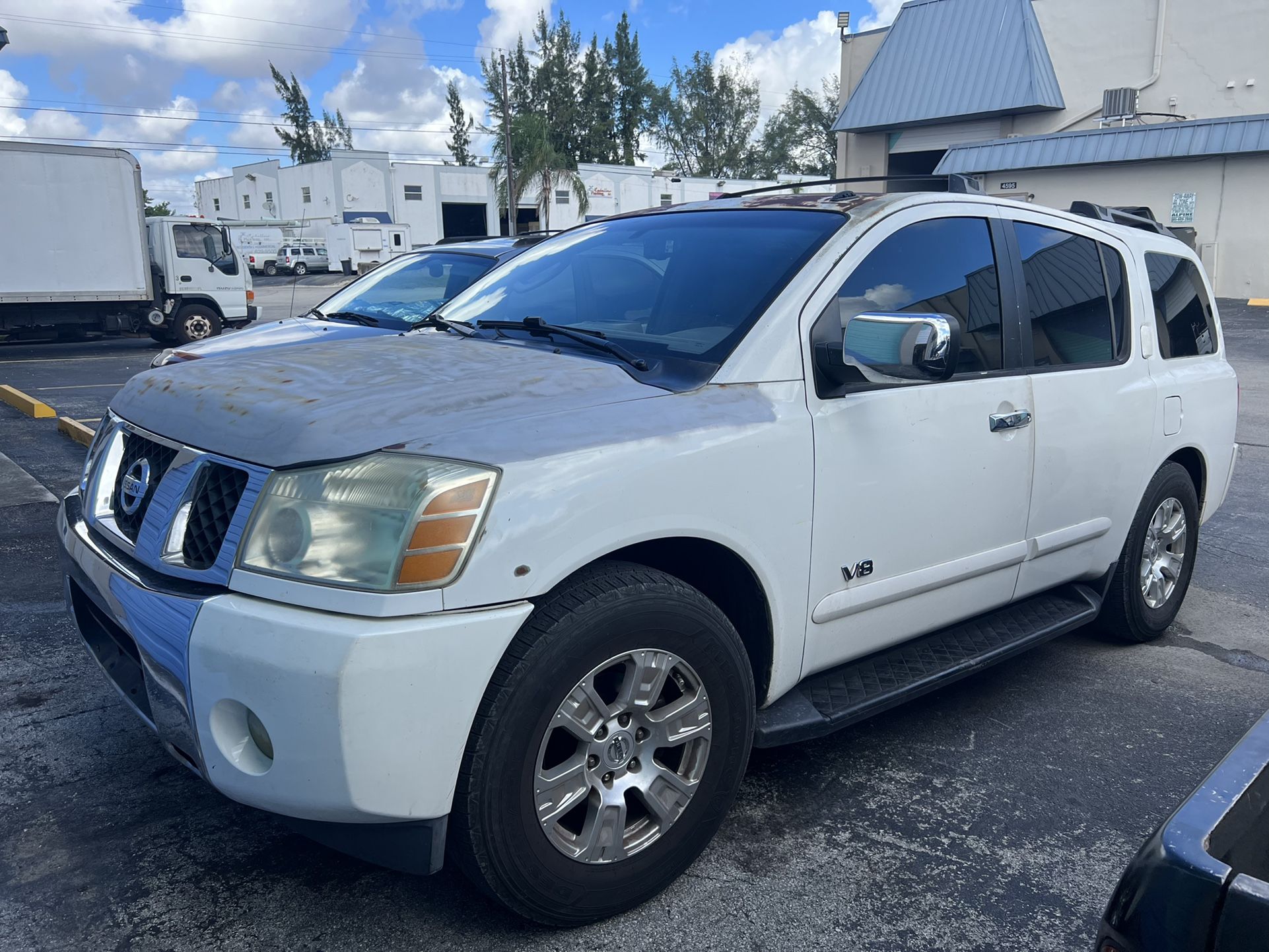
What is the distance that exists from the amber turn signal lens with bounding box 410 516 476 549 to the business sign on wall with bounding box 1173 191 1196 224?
26.7 metres

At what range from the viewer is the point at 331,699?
6.61 ft

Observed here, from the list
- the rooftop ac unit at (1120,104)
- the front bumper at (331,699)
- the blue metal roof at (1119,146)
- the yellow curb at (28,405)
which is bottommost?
the yellow curb at (28,405)

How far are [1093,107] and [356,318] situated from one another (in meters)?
27.3

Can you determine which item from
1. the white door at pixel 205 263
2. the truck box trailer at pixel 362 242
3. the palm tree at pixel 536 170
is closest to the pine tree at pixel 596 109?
the palm tree at pixel 536 170

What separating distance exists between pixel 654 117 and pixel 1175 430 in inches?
3077

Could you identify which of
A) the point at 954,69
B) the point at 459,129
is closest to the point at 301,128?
the point at 459,129

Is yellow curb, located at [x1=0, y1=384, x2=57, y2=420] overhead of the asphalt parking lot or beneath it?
overhead

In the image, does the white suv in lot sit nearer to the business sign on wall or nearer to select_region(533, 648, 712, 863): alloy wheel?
select_region(533, 648, 712, 863): alloy wheel

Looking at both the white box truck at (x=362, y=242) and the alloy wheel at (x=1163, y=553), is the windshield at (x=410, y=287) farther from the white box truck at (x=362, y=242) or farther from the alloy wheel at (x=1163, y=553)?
the white box truck at (x=362, y=242)

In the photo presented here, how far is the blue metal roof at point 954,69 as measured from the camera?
2889 centimetres

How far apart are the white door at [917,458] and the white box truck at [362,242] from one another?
46.9m

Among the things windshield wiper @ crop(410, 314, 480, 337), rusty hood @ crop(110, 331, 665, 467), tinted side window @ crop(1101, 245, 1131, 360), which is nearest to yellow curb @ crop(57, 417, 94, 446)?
windshield wiper @ crop(410, 314, 480, 337)

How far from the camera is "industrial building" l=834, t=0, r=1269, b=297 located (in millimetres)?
23594

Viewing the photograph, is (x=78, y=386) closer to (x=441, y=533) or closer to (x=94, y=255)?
(x=94, y=255)
